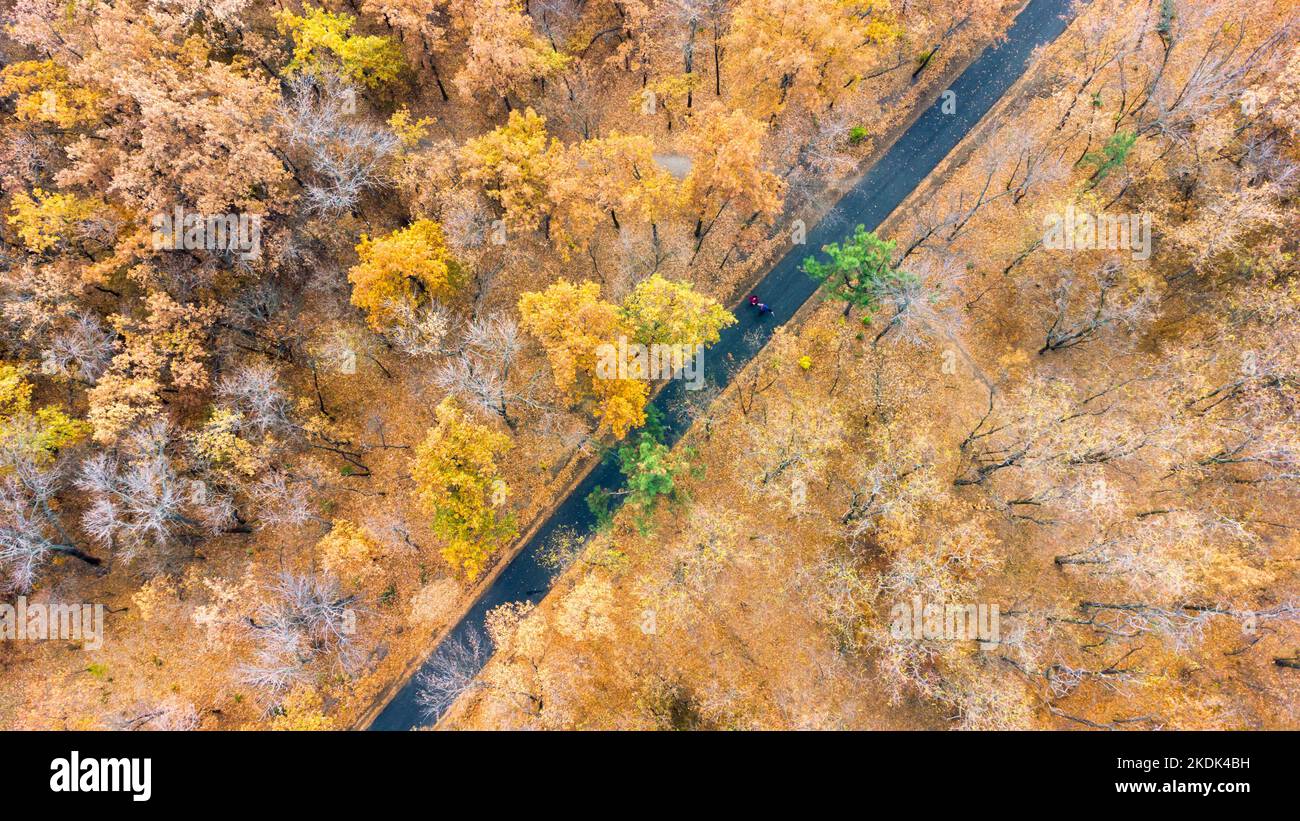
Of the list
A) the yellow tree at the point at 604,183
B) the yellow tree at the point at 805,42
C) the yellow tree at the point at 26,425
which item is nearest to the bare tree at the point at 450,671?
the yellow tree at the point at 26,425

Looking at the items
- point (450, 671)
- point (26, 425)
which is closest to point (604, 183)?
point (450, 671)

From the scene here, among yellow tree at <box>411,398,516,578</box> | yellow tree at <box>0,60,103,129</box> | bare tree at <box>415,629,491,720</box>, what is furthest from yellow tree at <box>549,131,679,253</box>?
bare tree at <box>415,629,491,720</box>

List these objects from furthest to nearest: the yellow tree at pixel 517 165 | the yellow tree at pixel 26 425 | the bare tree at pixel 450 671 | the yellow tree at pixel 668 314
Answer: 1. the bare tree at pixel 450 671
2. the yellow tree at pixel 517 165
3. the yellow tree at pixel 668 314
4. the yellow tree at pixel 26 425

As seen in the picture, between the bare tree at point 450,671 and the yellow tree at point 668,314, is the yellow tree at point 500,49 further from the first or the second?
the bare tree at point 450,671

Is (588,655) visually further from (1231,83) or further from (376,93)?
(1231,83)

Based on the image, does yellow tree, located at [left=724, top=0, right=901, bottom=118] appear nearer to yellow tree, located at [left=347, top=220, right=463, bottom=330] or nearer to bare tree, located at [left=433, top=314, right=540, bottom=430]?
yellow tree, located at [left=347, top=220, right=463, bottom=330]
